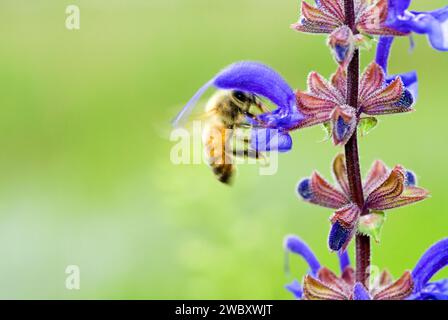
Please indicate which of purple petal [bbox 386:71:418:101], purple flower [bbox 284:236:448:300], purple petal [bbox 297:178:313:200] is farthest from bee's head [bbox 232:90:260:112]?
purple flower [bbox 284:236:448:300]

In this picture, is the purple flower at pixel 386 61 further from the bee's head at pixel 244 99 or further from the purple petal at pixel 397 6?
the bee's head at pixel 244 99

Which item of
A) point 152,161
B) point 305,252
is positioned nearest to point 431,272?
point 305,252

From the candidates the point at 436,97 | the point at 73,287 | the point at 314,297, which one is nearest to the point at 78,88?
the point at 436,97

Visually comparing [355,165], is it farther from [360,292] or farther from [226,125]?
[226,125]

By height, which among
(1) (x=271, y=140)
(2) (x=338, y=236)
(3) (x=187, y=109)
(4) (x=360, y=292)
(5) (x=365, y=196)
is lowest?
(4) (x=360, y=292)

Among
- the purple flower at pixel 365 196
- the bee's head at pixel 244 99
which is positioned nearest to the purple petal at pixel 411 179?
the purple flower at pixel 365 196

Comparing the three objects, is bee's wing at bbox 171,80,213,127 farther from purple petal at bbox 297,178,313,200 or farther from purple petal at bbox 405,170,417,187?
purple petal at bbox 405,170,417,187

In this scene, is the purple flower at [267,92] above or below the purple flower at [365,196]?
above
